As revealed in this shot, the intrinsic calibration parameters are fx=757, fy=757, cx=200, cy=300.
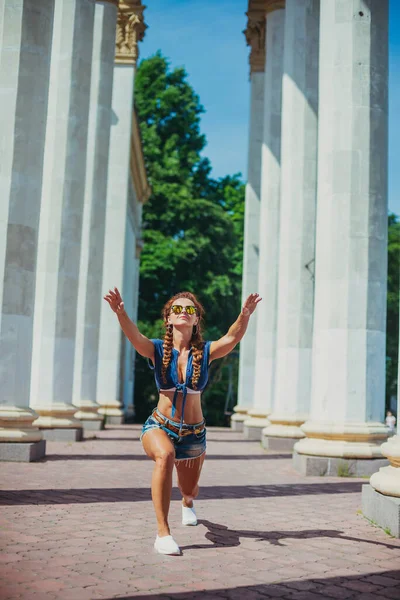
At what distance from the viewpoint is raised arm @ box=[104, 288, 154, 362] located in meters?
7.22

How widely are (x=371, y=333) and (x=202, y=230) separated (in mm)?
40148

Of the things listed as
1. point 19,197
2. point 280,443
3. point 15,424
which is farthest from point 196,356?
point 280,443

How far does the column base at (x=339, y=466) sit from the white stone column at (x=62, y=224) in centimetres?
781

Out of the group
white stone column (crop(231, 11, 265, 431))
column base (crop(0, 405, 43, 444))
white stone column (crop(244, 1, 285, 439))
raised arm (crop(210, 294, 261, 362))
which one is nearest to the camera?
raised arm (crop(210, 294, 261, 362))

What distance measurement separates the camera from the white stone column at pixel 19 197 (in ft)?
46.8

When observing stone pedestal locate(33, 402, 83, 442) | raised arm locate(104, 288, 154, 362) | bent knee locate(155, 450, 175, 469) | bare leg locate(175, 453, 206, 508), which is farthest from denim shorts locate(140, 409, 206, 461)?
stone pedestal locate(33, 402, 83, 442)

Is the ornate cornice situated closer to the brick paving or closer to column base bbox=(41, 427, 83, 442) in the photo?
column base bbox=(41, 427, 83, 442)

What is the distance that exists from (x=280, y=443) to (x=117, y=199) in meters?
18.1

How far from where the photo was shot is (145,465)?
618 inches

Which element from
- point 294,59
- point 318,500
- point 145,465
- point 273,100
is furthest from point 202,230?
point 318,500

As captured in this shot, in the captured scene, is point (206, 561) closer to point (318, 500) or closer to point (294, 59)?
point (318, 500)

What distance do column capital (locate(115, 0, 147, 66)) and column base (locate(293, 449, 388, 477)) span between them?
27.6 meters

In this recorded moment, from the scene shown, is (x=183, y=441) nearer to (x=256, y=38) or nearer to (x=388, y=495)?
(x=388, y=495)

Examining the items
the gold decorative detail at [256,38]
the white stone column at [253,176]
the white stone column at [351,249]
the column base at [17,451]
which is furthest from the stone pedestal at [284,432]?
the gold decorative detail at [256,38]
